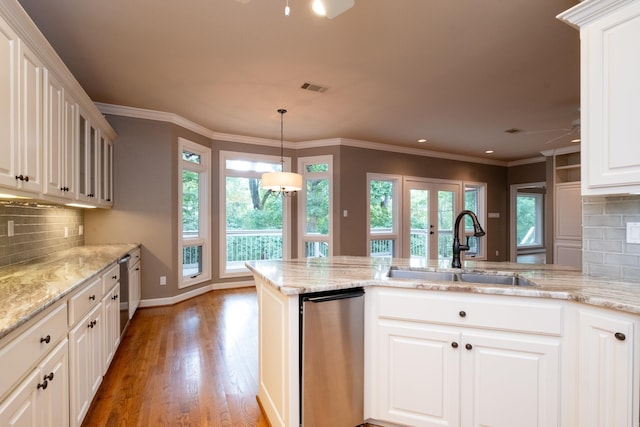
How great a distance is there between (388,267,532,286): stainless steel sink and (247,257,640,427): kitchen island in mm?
49

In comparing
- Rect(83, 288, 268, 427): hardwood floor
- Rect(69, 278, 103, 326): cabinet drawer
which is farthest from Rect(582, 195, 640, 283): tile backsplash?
Rect(69, 278, 103, 326): cabinet drawer

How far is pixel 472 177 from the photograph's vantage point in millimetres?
7305

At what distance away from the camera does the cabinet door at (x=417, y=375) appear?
1709 mm

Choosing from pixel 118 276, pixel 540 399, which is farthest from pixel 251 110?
pixel 540 399

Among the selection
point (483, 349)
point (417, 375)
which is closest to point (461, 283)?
point (483, 349)

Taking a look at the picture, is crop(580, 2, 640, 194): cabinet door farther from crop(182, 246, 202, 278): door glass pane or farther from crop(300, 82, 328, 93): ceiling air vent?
crop(182, 246, 202, 278): door glass pane

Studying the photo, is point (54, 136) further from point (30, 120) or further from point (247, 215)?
point (247, 215)

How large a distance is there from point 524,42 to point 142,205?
444cm

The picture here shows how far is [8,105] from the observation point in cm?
162

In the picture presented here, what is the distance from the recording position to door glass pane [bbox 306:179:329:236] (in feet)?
19.0

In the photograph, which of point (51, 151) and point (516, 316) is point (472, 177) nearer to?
point (516, 316)

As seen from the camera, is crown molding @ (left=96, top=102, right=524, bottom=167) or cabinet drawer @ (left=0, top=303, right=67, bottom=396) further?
crown molding @ (left=96, top=102, right=524, bottom=167)

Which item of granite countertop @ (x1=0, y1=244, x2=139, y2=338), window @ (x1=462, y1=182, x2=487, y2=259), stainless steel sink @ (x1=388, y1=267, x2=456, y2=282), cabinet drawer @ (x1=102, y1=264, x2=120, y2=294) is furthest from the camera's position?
window @ (x1=462, y1=182, x2=487, y2=259)

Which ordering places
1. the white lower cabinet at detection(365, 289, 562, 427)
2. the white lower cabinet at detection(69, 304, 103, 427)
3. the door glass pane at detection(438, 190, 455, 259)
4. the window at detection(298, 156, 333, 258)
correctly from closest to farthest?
the white lower cabinet at detection(365, 289, 562, 427) < the white lower cabinet at detection(69, 304, 103, 427) < the window at detection(298, 156, 333, 258) < the door glass pane at detection(438, 190, 455, 259)
